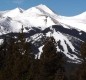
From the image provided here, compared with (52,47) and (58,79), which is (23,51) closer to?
(52,47)

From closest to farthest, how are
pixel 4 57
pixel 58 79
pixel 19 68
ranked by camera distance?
pixel 58 79 → pixel 19 68 → pixel 4 57

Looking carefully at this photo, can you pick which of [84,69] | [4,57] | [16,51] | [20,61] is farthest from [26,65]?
[4,57]

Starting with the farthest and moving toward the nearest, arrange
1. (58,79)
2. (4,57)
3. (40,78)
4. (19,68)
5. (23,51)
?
(4,57), (23,51), (19,68), (40,78), (58,79)

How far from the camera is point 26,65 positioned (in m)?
38.3

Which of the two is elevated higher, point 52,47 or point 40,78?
point 52,47

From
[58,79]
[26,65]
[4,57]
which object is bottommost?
[58,79]

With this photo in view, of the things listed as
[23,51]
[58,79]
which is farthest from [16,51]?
[58,79]

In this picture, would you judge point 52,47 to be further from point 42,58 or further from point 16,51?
point 16,51

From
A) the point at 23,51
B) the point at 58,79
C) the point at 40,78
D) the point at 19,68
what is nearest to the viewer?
the point at 58,79

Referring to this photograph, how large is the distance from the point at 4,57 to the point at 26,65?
12956mm

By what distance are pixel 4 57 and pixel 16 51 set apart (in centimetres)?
951

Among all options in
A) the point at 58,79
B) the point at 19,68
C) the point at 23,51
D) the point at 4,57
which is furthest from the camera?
the point at 4,57

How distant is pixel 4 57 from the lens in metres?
50.8

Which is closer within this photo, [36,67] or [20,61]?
[20,61]
